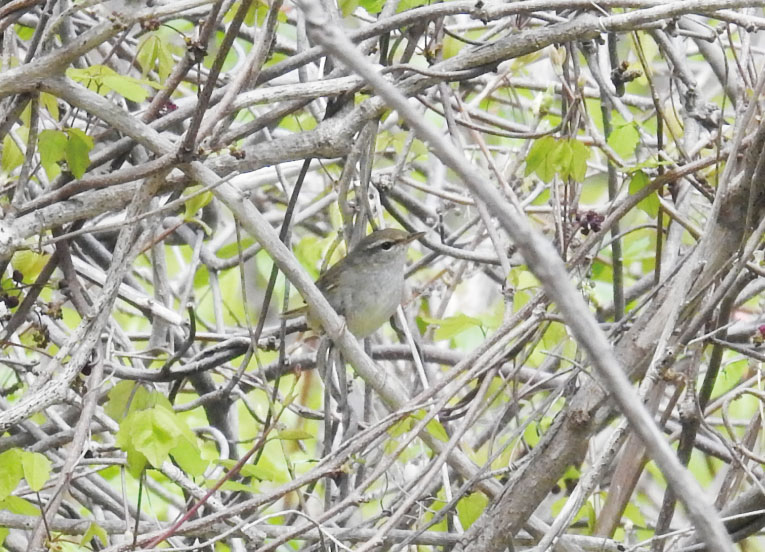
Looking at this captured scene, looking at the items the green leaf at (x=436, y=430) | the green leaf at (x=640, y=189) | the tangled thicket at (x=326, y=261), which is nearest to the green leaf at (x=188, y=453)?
the tangled thicket at (x=326, y=261)

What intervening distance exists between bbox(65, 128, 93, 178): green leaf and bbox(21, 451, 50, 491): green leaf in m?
0.72

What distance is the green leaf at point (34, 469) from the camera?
2406mm

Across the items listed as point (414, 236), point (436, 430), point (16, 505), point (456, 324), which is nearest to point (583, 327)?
point (436, 430)

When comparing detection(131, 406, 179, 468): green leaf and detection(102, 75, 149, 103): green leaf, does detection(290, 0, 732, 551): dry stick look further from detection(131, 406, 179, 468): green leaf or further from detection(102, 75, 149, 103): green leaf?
detection(102, 75, 149, 103): green leaf

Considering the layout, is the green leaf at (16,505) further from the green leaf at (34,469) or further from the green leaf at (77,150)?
the green leaf at (77,150)

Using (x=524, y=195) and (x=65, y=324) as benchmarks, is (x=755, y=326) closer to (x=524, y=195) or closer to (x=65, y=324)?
(x=524, y=195)

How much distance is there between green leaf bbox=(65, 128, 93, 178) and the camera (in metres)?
2.52

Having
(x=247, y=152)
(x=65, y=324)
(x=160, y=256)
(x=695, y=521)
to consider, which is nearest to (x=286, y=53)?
(x=160, y=256)

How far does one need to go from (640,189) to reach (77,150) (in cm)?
153

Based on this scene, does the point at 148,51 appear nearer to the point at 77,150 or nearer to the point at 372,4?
the point at 77,150

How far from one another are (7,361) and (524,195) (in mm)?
2636

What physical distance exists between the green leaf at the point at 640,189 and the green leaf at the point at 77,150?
148 centimetres

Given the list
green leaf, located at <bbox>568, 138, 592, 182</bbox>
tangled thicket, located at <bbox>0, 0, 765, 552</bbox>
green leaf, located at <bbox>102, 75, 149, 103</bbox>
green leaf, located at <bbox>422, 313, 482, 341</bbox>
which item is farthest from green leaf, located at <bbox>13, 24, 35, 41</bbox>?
green leaf, located at <bbox>568, 138, 592, 182</bbox>

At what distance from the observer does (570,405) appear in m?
2.72
